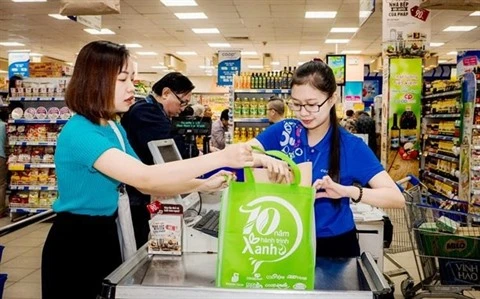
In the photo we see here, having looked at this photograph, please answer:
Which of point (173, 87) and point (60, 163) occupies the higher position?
point (173, 87)

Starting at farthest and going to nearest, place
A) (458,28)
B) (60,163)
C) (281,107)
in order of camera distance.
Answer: (458,28) → (281,107) → (60,163)

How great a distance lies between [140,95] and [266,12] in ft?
17.7

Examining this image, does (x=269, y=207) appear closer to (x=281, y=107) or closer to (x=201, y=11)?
(x=281, y=107)

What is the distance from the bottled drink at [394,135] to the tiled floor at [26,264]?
10.3 ft

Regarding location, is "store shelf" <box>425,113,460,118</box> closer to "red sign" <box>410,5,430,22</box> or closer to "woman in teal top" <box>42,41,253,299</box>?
"red sign" <box>410,5,430,22</box>

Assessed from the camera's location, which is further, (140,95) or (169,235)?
(140,95)

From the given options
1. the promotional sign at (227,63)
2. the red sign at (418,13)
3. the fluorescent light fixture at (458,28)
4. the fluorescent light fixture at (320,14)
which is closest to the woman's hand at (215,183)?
the red sign at (418,13)

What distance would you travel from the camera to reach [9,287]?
4621 millimetres

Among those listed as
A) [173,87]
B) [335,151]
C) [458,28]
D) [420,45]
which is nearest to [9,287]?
[173,87]

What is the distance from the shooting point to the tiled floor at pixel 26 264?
4.54 meters

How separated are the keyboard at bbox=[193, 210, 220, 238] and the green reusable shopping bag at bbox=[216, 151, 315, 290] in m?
0.50

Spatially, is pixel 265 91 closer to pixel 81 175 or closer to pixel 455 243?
pixel 455 243

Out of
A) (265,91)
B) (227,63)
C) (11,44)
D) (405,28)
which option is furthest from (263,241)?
(11,44)

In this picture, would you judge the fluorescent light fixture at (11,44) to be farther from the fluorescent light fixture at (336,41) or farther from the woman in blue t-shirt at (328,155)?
the woman in blue t-shirt at (328,155)
